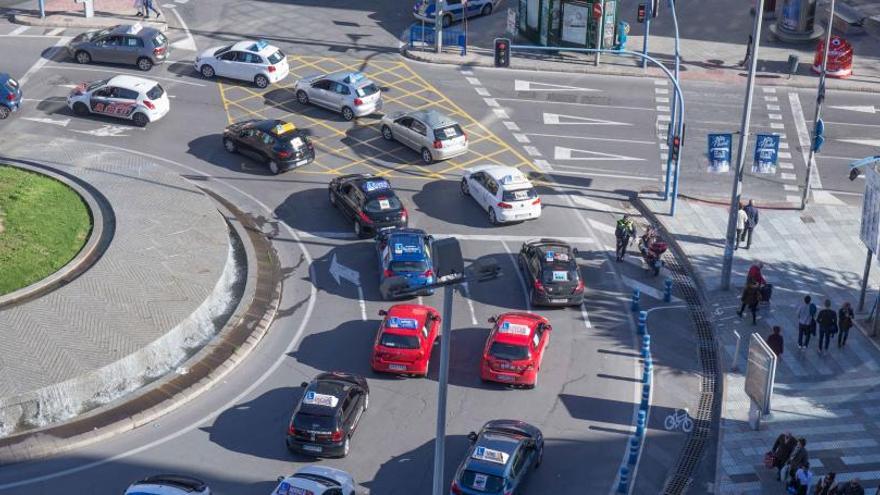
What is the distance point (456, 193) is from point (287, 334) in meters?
11.9

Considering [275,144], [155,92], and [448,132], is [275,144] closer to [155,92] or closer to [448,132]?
[448,132]

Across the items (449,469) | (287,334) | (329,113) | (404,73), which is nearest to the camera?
(449,469)

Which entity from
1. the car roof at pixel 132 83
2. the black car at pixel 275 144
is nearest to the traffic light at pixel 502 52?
Answer: the black car at pixel 275 144

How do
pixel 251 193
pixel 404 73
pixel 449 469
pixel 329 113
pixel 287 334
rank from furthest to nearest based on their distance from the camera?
pixel 404 73, pixel 329 113, pixel 251 193, pixel 287 334, pixel 449 469

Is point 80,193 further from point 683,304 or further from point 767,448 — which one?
point 767,448

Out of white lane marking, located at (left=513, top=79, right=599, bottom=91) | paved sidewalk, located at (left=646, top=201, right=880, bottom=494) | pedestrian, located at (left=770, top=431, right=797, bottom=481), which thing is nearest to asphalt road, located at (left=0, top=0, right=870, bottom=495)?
white lane marking, located at (left=513, top=79, right=599, bottom=91)

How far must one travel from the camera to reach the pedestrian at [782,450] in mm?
31453

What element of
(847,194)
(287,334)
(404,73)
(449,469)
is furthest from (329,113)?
(449,469)

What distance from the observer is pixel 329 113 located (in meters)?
54.2

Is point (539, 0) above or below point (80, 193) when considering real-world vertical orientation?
above

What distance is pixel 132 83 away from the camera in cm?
5225

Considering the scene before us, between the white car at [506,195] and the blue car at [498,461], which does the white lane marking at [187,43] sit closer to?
the white car at [506,195]

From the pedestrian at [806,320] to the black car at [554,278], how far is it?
6.87 m

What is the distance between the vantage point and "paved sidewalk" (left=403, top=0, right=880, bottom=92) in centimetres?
5853
